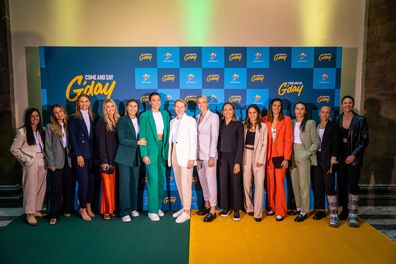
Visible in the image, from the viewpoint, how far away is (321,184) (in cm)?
455

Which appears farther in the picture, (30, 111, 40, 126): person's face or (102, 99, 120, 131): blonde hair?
(102, 99, 120, 131): blonde hair

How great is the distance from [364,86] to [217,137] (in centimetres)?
257

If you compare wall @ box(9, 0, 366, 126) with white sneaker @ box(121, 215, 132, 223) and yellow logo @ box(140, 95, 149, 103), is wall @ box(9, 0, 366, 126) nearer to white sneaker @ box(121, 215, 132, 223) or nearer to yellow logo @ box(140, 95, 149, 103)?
yellow logo @ box(140, 95, 149, 103)

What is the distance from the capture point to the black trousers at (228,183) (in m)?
4.53

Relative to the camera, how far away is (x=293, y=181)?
185 inches

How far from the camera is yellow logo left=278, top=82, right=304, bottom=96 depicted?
5027 millimetres

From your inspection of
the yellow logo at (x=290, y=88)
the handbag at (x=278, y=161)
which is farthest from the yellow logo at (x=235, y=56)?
the handbag at (x=278, y=161)

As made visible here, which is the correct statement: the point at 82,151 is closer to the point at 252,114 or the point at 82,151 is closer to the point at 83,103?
the point at 83,103

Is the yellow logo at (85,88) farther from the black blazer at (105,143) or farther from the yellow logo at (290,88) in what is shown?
the yellow logo at (290,88)

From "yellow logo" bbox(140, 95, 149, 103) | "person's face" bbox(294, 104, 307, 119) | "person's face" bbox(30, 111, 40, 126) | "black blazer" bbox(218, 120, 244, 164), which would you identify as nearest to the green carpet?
"black blazer" bbox(218, 120, 244, 164)

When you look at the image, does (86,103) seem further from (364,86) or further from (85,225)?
(364,86)

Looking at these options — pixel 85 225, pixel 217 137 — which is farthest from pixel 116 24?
pixel 85 225

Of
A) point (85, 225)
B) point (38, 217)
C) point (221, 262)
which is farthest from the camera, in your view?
point (38, 217)

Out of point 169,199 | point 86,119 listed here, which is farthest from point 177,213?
point 86,119
